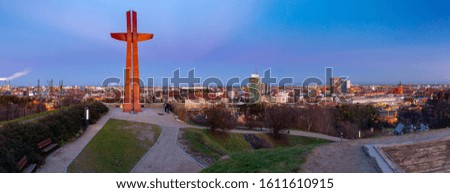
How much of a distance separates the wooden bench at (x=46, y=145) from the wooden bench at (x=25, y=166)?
3.89 ft

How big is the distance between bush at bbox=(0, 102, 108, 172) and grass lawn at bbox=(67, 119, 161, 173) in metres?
0.88

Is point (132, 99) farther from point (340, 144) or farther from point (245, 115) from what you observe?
point (340, 144)

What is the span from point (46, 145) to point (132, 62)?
33.8 ft

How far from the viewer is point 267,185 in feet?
16.8

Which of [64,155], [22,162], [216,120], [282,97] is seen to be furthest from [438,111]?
[22,162]

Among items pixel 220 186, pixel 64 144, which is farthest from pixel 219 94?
pixel 220 186

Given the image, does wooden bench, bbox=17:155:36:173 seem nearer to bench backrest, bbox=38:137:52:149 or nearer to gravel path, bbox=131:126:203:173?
bench backrest, bbox=38:137:52:149

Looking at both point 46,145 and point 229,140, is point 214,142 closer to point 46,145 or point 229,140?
point 229,140

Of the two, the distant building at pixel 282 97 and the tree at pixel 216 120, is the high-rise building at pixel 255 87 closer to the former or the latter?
the distant building at pixel 282 97

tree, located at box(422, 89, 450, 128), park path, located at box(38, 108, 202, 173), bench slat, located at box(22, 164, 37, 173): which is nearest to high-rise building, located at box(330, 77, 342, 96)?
tree, located at box(422, 89, 450, 128)

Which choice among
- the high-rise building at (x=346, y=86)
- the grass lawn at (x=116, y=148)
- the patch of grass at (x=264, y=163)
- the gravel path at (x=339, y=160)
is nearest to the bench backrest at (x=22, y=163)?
the grass lawn at (x=116, y=148)

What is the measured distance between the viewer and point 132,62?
1867cm

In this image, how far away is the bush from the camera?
666 cm

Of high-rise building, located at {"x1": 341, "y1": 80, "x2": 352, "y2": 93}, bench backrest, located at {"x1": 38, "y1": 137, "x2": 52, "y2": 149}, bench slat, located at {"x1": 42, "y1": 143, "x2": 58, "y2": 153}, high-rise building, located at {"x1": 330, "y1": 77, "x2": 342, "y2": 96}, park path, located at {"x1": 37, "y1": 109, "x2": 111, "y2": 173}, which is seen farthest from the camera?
high-rise building, located at {"x1": 341, "y1": 80, "x2": 352, "y2": 93}
